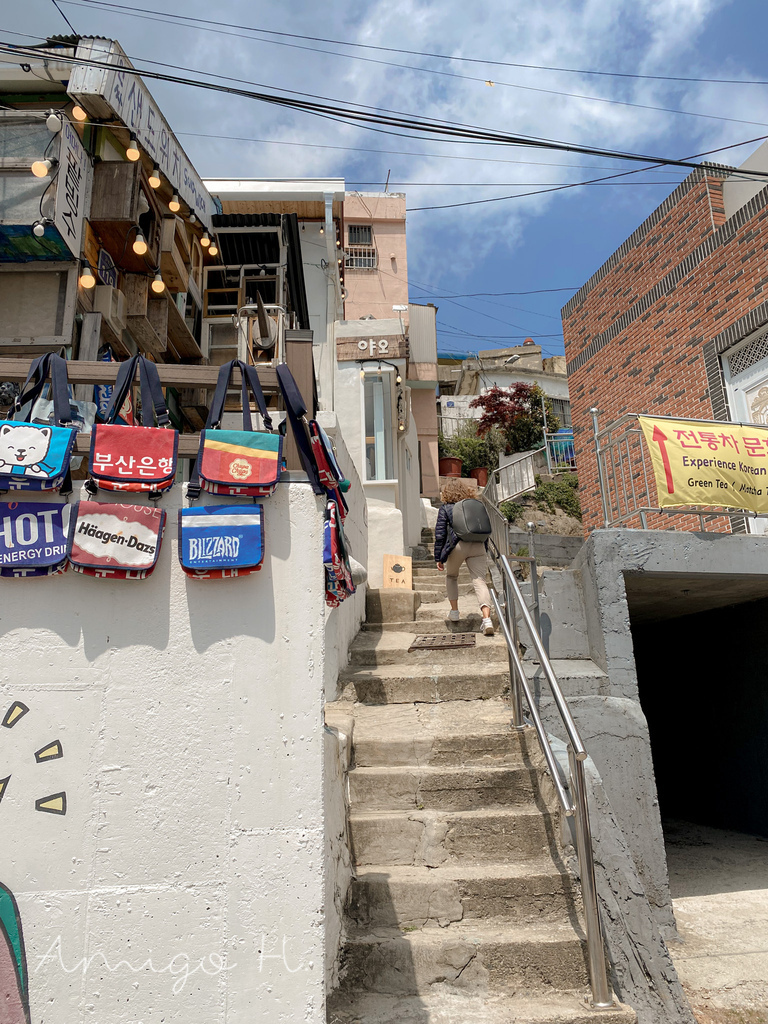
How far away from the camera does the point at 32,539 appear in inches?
103

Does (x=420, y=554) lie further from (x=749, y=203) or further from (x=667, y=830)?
(x=749, y=203)

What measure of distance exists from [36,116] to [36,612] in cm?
471

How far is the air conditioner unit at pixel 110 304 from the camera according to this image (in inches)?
241

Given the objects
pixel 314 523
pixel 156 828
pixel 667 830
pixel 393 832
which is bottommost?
pixel 667 830

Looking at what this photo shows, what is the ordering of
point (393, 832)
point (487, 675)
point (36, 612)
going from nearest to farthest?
point (36, 612) < point (393, 832) < point (487, 675)

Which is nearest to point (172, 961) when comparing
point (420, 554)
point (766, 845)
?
point (766, 845)

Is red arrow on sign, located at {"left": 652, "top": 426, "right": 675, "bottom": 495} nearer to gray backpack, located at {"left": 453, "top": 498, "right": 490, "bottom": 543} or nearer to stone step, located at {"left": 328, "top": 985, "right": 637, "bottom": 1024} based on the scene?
gray backpack, located at {"left": 453, "top": 498, "right": 490, "bottom": 543}

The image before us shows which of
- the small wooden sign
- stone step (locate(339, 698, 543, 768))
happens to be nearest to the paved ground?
stone step (locate(339, 698, 543, 768))

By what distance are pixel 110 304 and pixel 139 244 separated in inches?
22.0

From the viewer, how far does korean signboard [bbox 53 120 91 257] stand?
550 cm

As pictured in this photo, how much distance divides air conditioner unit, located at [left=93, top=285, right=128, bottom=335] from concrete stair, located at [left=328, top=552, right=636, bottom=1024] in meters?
3.61

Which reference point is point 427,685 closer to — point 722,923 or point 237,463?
point 722,923

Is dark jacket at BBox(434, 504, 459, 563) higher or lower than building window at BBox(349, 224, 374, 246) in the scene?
lower

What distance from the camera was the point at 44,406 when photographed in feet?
9.36
